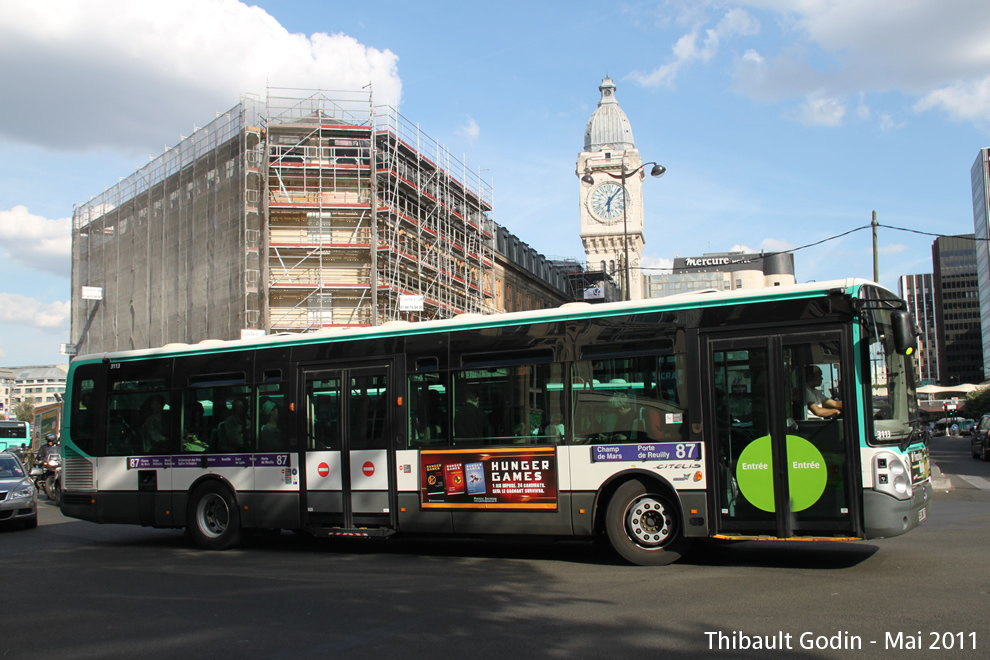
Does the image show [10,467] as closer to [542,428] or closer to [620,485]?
[542,428]

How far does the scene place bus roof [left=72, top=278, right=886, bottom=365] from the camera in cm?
873

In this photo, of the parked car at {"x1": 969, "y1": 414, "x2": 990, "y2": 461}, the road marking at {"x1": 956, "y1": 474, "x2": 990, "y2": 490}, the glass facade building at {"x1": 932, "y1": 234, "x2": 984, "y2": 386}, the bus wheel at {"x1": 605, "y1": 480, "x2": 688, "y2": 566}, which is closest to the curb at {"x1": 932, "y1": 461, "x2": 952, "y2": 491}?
the road marking at {"x1": 956, "y1": 474, "x2": 990, "y2": 490}

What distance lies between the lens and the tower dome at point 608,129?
4555 inches

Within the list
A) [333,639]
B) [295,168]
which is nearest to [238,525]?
[333,639]

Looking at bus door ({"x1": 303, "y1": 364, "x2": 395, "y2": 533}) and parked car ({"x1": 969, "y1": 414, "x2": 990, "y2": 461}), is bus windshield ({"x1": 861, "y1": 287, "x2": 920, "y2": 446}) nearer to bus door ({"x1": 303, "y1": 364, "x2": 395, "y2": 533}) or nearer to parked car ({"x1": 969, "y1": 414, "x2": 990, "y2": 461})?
bus door ({"x1": 303, "y1": 364, "x2": 395, "y2": 533})

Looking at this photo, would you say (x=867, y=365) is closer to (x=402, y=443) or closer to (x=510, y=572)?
(x=510, y=572)

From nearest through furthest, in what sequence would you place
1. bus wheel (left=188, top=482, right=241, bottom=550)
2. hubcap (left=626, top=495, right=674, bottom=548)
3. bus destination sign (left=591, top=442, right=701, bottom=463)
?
1. bus destination sign (left=591, top=442, right=701, bottom=463)
2. hubcap (left=626, top=495, right=674, bottom=548)
3. bus wheel (left=188, top=482, right=241, bottom=550)

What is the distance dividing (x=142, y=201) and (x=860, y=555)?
42009 millimetres

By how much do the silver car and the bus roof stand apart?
12.4ft

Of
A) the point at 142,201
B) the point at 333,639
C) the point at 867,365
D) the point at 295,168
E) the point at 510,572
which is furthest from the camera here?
the point at 142,201

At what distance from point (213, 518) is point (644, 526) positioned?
6.49 metres

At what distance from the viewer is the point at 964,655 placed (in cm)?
526

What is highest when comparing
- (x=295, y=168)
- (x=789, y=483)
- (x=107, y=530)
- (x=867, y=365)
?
(x=295, y=168)

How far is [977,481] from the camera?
67.6 feet
